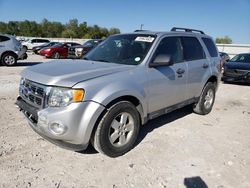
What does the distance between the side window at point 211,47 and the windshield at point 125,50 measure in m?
2.04

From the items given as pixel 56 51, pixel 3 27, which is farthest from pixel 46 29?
pixel 56 51

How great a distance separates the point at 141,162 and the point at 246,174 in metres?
1.42

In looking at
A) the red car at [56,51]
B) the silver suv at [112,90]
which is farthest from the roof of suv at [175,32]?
the red car at [56,51]

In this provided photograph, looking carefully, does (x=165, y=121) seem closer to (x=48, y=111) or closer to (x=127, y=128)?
(x=127, y=128)

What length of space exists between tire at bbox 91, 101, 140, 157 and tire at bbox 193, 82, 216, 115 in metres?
2.38

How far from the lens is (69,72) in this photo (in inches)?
145

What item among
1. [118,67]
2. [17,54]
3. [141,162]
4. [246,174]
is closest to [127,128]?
[141,162]

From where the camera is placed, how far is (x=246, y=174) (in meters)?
3.55

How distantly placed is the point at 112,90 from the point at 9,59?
12279 mm

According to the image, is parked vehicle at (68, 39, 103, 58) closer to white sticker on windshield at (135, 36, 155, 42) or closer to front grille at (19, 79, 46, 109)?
white sticker on windshield at (135, 36, 155, 42)

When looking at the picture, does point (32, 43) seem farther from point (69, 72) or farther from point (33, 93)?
point (69, 72)

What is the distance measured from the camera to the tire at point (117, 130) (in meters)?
3.60

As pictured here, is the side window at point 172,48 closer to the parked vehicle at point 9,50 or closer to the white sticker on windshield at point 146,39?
the white sticker on windshield at point 146,39

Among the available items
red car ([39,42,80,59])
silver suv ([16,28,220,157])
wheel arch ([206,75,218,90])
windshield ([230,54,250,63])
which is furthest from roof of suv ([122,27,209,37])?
red car ([39,42,80,59])
